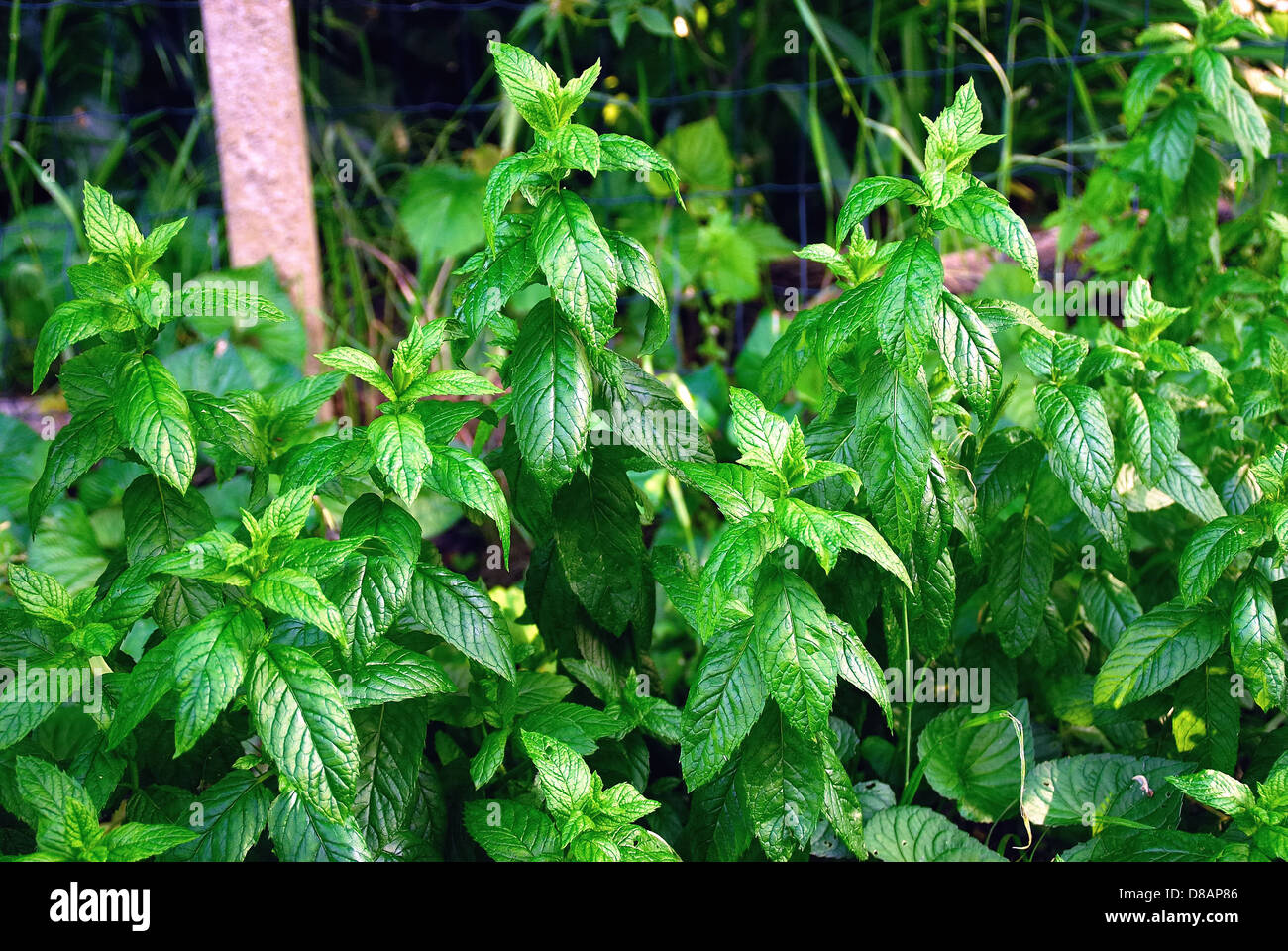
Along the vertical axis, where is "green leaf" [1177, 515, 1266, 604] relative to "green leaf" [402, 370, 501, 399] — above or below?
below

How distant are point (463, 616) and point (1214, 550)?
1.06m

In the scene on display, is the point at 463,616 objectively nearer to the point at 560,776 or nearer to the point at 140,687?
the point at 560,776

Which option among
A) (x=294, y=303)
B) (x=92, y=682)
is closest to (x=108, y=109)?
(x=294, y=303)

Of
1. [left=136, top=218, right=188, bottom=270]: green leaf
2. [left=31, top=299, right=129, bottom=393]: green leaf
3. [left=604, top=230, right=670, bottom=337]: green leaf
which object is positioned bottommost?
[left=31, top=299, right=129, bottom=393]: green leaf

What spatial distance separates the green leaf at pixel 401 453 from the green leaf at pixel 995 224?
75cm

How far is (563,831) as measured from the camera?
1.40 metres

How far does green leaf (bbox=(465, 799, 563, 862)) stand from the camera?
1500 millimetres

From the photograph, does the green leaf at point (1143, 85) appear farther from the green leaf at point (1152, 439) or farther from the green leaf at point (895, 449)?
the green leaf at point (895, 449)

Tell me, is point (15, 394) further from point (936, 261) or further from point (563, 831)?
point (936, 261)

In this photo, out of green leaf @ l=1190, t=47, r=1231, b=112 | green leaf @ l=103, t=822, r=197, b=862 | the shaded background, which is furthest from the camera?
the shaded background

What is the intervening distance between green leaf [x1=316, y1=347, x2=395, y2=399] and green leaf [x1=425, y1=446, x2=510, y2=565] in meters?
0.14
